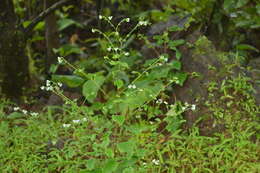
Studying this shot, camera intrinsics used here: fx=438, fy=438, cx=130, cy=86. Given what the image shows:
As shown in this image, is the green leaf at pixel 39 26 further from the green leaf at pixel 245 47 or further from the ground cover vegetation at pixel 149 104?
the green leaf at pixel 245 47

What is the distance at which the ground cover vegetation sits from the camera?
2865 mm

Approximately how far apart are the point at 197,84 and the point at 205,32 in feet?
3.46

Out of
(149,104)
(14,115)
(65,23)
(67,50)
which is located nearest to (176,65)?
(149,104)

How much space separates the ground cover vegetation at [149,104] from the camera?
2865 millimetres

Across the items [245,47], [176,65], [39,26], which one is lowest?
[176,65]

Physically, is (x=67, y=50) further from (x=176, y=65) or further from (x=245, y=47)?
(x=245, y=47)

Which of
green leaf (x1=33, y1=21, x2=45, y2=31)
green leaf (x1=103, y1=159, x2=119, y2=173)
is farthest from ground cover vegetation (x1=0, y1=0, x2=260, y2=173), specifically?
green leaf (x1=33, y1=21, x2=45, y2=31)

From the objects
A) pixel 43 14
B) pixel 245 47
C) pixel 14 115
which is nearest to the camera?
pixel 14 115

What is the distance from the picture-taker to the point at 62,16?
549 centimetres

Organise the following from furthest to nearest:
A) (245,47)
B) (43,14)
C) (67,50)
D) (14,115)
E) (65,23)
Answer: (65,23), (67,50), (245,47), (43,14), (14,115)

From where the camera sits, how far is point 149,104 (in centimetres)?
372

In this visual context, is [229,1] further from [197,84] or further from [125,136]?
[125,136]

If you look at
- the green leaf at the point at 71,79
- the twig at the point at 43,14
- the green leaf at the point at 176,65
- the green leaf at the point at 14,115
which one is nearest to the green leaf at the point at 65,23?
the twig at the point at 43,14

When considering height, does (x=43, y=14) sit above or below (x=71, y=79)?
above
